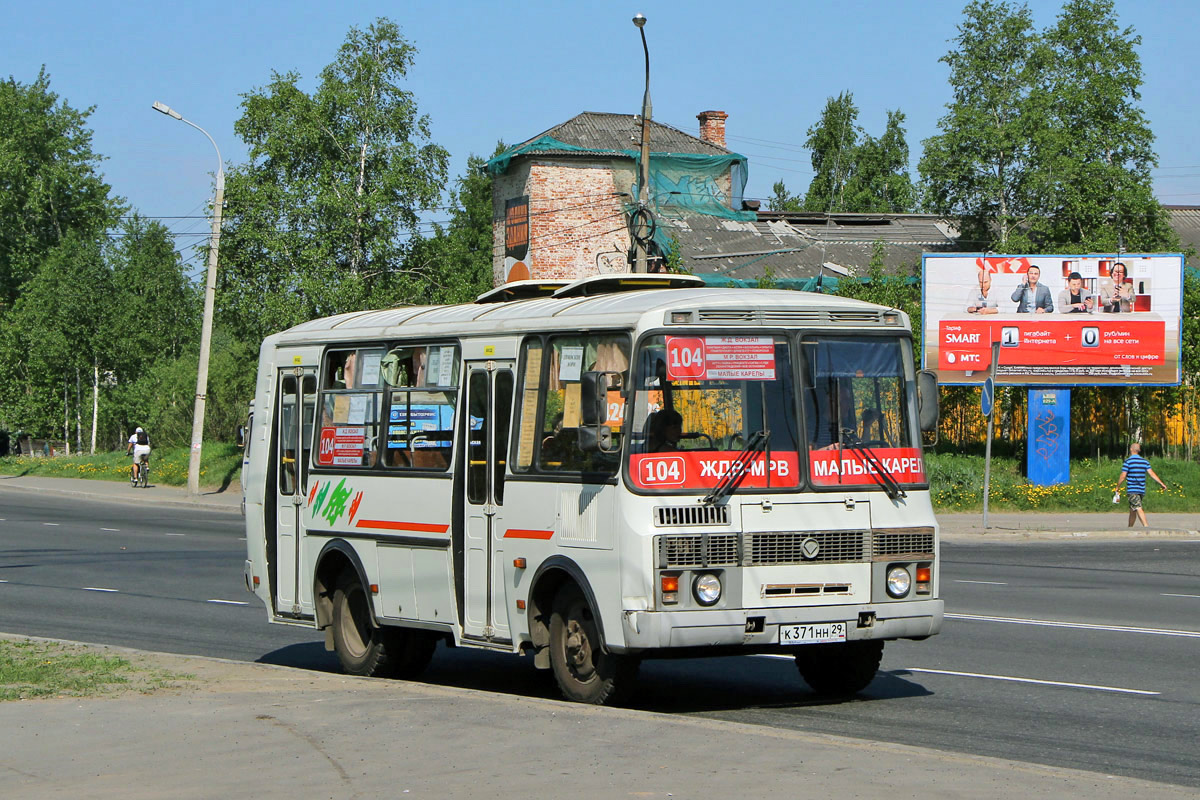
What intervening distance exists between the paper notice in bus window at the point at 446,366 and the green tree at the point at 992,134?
1353 inches

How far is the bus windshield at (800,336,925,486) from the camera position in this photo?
948cm

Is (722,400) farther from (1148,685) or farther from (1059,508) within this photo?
(1059,508)

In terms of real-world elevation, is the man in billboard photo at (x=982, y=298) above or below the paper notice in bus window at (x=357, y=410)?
above

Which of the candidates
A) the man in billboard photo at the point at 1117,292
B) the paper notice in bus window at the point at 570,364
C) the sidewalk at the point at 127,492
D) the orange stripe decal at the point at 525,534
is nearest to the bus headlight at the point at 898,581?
the orange stripe decal at the point at 525,534

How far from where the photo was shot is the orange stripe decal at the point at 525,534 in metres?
9.80

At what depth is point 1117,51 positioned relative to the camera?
45812 millimetres

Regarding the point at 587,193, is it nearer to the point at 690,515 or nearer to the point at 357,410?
the point at 357,410

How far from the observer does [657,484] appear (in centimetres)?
902

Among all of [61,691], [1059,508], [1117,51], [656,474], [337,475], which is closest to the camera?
[656,474]

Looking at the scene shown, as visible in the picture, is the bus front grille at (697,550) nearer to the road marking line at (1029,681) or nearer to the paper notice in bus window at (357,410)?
the road marking line at (1029,681)

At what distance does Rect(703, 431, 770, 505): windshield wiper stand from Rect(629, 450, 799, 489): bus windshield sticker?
2cm

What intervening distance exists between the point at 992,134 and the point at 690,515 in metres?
36.5

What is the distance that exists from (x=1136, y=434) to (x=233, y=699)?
110 feet

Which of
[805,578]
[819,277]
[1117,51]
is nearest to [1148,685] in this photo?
[805,578]
